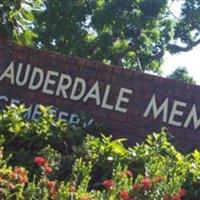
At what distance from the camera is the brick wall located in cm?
685

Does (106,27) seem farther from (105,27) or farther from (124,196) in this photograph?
(124,196)

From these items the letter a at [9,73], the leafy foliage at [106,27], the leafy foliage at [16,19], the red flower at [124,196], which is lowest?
the red flower at [124,196]

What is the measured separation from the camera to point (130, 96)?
22.6 ft

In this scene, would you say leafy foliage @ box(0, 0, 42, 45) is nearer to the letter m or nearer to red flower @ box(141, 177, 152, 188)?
the letter m

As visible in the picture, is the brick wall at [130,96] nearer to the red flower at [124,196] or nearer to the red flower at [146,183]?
the red flower at [146,183]

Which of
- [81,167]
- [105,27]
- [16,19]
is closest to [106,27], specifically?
[105,27]

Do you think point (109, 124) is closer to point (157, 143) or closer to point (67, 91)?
point (67, 91)

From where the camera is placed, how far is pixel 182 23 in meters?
21.9

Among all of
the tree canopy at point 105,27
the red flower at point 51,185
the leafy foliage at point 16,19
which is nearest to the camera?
Result: the red flower at point 51,185

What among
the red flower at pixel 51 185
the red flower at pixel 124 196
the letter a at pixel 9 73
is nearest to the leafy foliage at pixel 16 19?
the letter a at pixel 9 73

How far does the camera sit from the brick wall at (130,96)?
22.5 feet

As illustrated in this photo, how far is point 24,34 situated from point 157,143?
277 centimetres

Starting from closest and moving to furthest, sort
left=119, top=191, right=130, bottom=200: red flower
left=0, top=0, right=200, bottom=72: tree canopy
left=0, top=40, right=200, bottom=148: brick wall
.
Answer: left=119, top=191, right=130, bottom=200: red flower → left=0, top=40, right=200, bottom=148: brick wall → left=0, top=0, right=200, bottom=72: tree canopy

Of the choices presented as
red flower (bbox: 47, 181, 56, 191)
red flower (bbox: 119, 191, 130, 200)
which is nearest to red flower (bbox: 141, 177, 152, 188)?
red flower (bbox: 119, 191, 130, 200)
